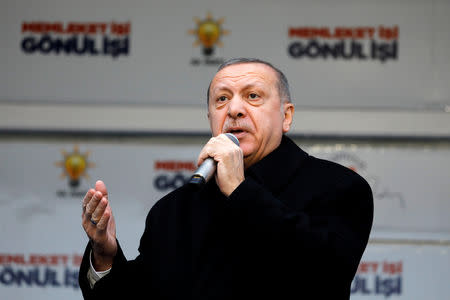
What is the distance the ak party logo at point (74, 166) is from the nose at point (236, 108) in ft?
7.10

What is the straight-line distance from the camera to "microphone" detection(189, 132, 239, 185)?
1514 millimetres

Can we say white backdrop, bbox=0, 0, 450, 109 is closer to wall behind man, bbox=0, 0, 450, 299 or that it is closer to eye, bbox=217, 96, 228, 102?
wall behind man, bbox=0, 0, 450, 299

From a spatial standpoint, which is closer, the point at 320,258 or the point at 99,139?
the point at 320,258

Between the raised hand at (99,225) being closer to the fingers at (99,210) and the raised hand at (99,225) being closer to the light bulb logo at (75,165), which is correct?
the fingers at (99,210)

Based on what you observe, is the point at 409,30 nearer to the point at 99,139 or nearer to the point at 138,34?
the point at 138,34

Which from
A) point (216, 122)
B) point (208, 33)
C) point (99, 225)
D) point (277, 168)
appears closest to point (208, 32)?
point (208, 33)

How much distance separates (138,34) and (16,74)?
0.82 m

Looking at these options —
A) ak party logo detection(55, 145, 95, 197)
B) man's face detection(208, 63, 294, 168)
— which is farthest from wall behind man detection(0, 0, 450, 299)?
man's face detection(208, 63, 294, 168)

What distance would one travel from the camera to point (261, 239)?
5.08ft

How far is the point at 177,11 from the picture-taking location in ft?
12.7

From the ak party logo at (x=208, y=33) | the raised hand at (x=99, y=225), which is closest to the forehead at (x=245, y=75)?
the raised hand at (x=99, y=225)

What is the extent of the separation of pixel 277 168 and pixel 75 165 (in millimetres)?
2302

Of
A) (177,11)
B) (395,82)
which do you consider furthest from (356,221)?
(177,11)

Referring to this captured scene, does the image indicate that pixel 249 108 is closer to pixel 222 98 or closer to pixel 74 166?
pixel 222 98
